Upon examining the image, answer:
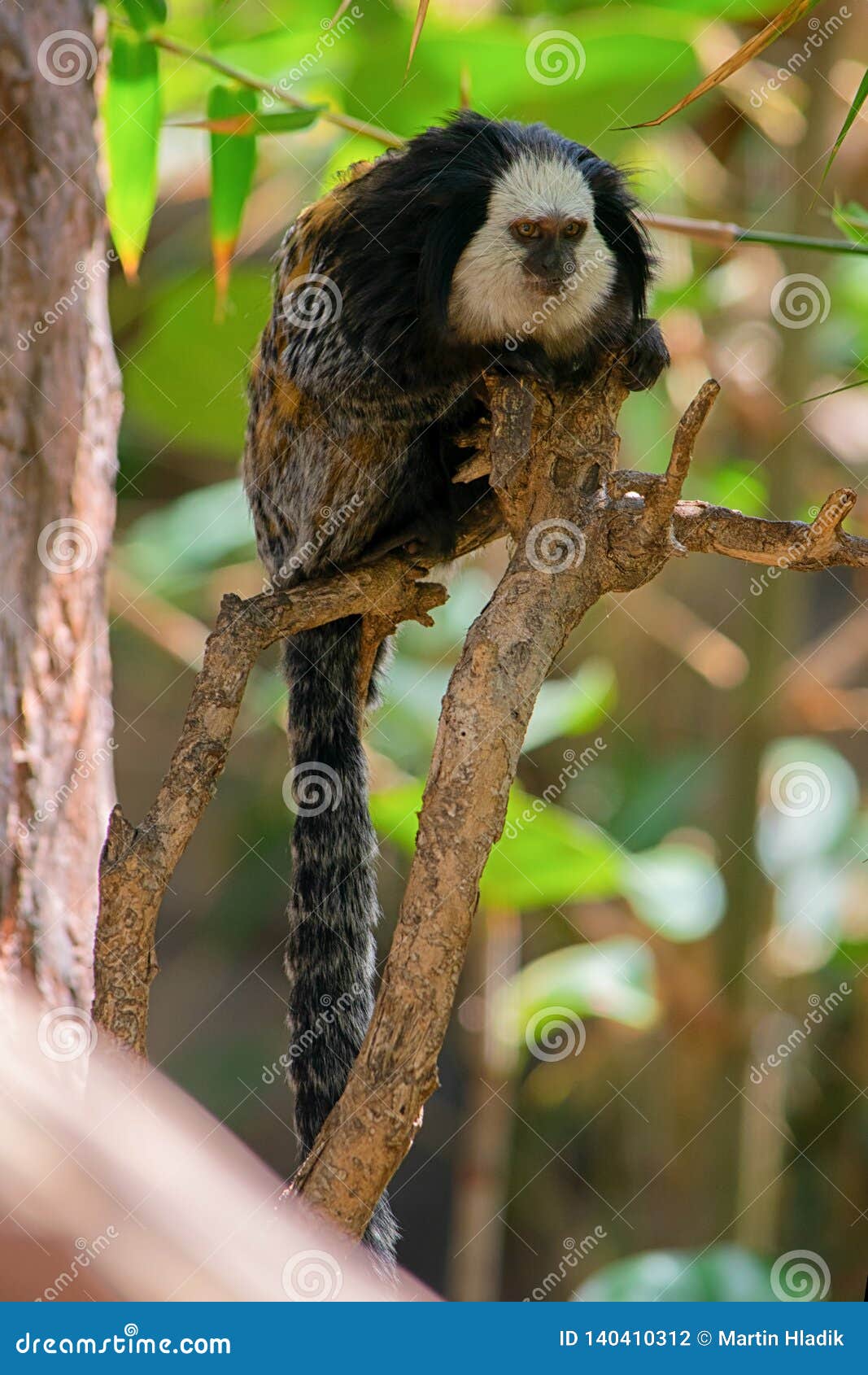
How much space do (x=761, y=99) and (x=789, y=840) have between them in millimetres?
2469

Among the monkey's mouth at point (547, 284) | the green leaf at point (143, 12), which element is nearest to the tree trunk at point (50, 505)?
the green leaf at point (143, 12)

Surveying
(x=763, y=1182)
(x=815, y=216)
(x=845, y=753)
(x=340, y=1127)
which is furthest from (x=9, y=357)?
(x=845, y=753)

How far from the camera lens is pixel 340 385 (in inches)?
90.2

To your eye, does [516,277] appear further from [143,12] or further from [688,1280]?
[688,1280]

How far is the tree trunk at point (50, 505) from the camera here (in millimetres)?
2516

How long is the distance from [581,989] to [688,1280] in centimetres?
80

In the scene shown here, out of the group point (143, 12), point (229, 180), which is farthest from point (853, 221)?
point (143, 12)

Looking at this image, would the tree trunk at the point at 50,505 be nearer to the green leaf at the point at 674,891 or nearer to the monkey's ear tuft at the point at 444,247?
the monkey's ear tuft at the point at 444,247

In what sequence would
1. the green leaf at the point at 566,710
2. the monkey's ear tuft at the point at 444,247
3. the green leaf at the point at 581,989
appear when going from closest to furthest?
the monkey's ear tuft at the point at 444,247 → the green leaf at the point at 566,710 → the green leaf at the point at 581,989

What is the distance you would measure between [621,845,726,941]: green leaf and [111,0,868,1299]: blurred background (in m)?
0.01

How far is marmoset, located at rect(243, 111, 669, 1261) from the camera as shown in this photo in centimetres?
220

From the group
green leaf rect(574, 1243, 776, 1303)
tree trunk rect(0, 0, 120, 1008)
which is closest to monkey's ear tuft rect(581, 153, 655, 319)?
tree trunk rect(0, 0, 120, 1008)

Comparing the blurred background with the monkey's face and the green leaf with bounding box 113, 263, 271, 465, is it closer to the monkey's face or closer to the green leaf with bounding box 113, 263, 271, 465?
the green leaf with bounding box 113, 263, 271, 465
